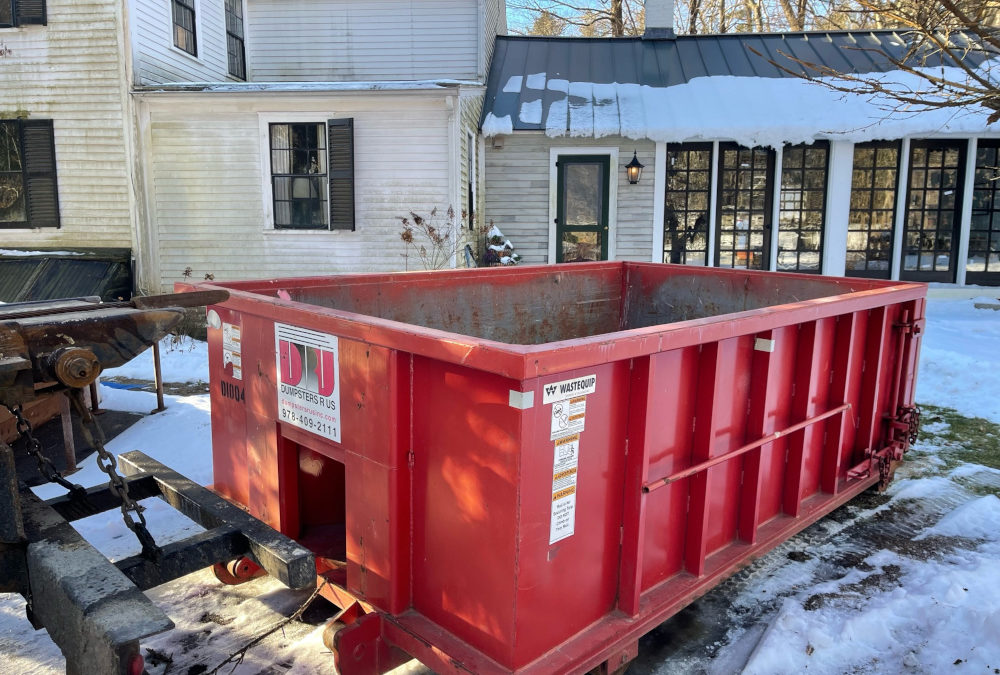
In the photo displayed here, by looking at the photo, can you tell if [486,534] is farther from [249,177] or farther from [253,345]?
[249,177]

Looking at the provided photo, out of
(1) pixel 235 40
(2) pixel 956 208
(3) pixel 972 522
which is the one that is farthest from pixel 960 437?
(1) pixel 235 40

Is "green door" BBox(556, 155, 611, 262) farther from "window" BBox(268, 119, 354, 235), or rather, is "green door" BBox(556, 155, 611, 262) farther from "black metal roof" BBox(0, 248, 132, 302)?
"black metal roof" BBox(0, 248, 132, 302)

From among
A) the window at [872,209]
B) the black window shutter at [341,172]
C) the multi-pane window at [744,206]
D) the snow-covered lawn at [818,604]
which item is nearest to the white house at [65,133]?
the black window shutter at [341,172]

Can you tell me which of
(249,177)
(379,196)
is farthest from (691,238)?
(249,177)

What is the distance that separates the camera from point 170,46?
1127cm

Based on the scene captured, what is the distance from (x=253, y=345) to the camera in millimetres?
3041

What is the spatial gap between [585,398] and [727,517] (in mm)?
1285

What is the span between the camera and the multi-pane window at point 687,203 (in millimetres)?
12867

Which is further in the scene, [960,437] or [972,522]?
[960,437]

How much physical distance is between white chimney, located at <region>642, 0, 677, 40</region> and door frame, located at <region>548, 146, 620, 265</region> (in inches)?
143

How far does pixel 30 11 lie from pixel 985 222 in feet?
53.2

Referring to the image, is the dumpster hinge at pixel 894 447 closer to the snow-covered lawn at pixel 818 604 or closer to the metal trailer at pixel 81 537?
the snow-covered lawn at pixel 818 604

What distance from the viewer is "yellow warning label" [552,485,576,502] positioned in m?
2.20

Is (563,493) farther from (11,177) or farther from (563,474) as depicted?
(11,177)
